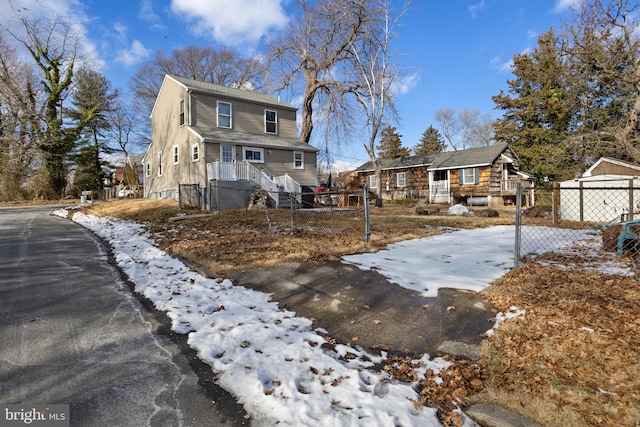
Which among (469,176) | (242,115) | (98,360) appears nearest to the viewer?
(98,360)

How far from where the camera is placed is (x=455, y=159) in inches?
1040

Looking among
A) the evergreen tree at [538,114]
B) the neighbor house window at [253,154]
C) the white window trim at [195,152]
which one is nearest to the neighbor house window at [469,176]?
the evergreen tree at [538,114]

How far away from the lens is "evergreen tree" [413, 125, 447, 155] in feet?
149

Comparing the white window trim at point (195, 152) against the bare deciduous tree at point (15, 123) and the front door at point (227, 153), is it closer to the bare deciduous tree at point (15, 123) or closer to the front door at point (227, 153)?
the front door at point (227, 153)

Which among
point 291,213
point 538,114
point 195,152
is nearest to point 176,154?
point 195,152

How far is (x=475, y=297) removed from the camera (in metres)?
4.07

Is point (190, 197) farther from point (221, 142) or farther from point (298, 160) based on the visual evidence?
point (298, 160)

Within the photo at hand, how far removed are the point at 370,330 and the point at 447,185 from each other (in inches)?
997

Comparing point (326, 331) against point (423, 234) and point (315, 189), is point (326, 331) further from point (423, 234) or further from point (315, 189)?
point (315, 189)

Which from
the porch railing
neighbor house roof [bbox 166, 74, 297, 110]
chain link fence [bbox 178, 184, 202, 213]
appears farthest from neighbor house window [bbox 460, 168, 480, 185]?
chain link fence [bbox 178, 184, 202, 213]

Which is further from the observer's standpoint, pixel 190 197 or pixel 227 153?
pixel 227 153

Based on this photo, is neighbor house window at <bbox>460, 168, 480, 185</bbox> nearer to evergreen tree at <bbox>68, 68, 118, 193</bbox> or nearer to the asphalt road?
the asphalt road

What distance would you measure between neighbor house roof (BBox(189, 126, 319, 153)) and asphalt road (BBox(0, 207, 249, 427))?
12892mm

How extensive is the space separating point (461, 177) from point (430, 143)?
22.0 metres
